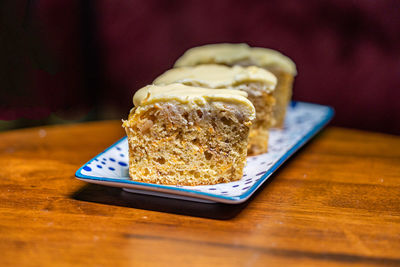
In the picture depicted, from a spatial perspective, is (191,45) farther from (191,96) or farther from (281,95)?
(191,96)

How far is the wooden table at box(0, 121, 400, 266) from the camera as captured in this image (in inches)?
42.1

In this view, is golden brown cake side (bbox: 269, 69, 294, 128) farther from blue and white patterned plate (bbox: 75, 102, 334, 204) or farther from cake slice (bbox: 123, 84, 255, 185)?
cake slice (bbox: 123, 84, 255, 185)

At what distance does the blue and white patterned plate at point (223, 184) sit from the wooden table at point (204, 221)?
49 mm

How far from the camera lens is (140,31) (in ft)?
9.84

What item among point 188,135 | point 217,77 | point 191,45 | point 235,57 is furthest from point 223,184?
point 191,45

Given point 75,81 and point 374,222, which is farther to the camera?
point 75,81

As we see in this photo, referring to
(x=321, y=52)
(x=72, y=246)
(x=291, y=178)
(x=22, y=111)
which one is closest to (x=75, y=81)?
(x=22, y=111)

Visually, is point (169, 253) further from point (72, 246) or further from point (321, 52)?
point (321, 52)

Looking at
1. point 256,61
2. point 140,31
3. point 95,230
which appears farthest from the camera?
point 140,31

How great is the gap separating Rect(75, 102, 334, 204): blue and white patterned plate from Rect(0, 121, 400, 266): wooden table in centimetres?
5

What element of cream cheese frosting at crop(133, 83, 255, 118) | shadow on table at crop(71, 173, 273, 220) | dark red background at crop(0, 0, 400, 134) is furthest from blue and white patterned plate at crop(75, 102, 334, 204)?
dark red background at crop(0, 0, 400, 134)

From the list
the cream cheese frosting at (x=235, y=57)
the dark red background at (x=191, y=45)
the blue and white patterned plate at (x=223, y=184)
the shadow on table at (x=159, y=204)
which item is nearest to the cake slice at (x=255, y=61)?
the cream cheese frosting at (x=235, y=57)

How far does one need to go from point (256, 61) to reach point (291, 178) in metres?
0.78

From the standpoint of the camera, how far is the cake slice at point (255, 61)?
7.14 feet
